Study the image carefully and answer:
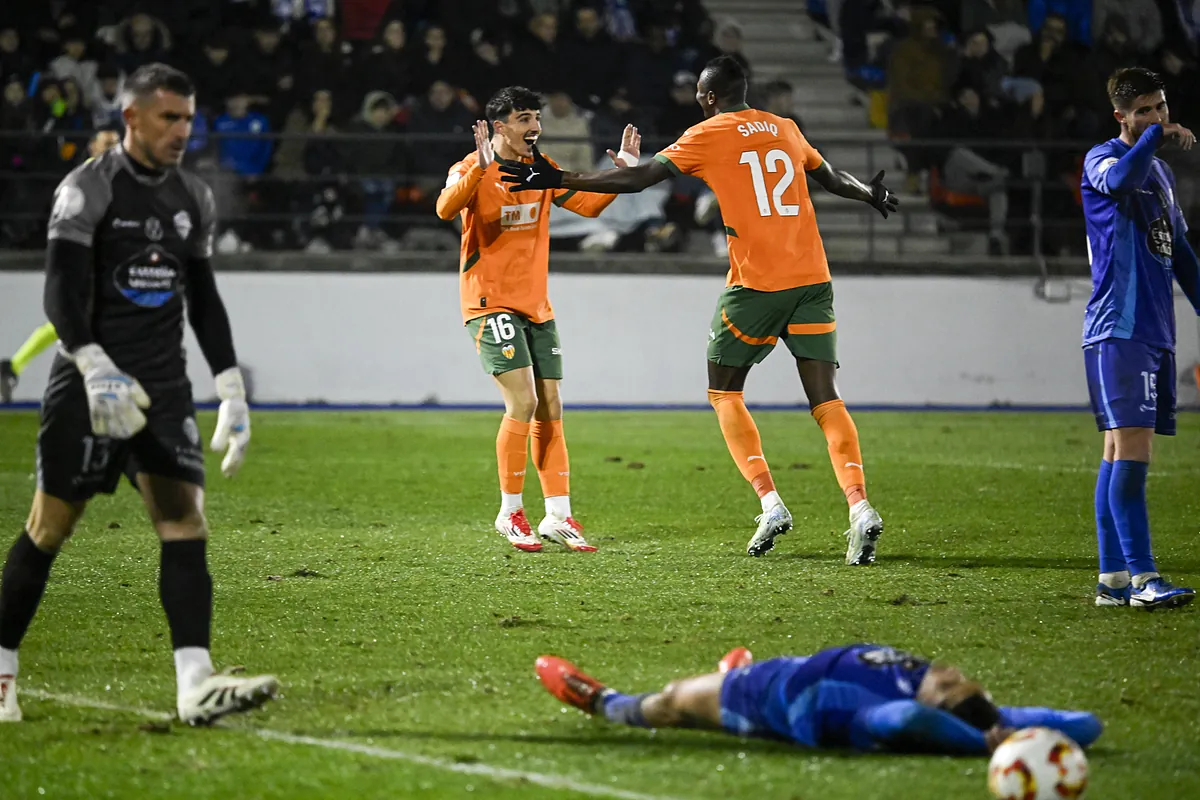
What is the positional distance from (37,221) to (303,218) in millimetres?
2826

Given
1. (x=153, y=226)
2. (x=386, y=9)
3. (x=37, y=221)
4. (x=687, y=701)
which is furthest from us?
(x=386, y=9)

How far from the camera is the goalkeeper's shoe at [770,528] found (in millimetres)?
7348

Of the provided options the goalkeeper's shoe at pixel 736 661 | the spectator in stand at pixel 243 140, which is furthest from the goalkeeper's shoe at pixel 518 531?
the spectator in stand at pixel 243 140

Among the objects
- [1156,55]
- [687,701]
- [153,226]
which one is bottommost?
[687,701]

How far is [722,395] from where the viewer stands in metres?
7.75

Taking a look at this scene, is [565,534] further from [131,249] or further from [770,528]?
[131,249]

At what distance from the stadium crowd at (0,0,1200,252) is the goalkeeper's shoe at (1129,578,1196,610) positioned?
1178 cm

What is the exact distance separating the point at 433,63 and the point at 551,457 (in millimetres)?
10917

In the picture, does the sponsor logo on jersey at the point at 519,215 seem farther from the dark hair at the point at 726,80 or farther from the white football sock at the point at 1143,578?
the white football sock at the point at 1143,578

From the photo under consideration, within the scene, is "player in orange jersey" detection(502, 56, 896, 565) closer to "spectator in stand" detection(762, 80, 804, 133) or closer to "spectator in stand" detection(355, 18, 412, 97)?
"spectator in stand" detection(762, 80, 804, 133)

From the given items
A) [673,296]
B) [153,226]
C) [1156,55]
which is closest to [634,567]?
[153,226]

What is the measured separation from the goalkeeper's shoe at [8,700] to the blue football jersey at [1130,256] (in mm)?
4056

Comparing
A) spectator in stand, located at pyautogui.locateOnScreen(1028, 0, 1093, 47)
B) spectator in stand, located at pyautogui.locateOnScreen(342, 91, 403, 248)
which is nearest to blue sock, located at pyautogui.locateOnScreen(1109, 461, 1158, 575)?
spectator in stand, located at pyautogui.locateOnScreen(342, 91, 403, 248)

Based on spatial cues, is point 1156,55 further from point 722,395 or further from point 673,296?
point 722,395
